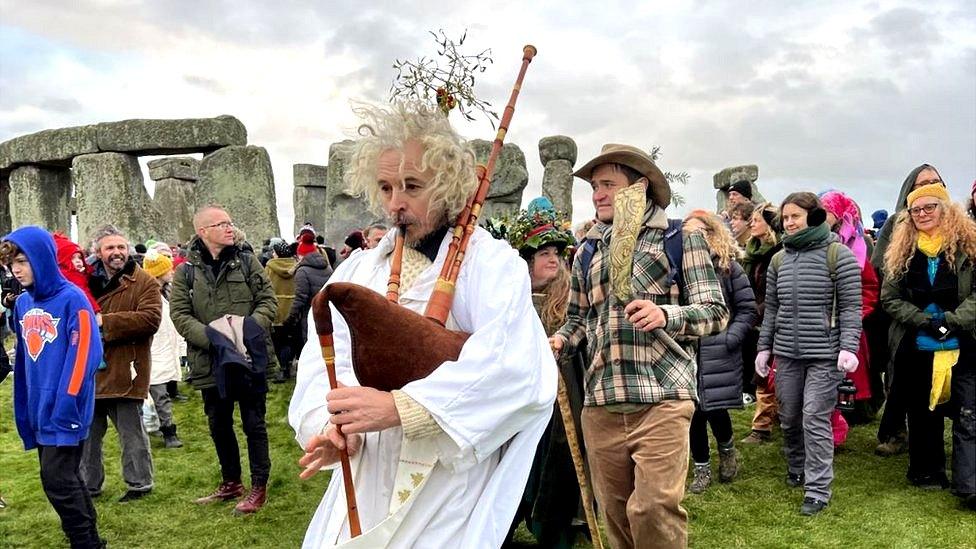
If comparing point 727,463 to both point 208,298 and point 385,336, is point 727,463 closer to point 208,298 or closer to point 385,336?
point 208,298

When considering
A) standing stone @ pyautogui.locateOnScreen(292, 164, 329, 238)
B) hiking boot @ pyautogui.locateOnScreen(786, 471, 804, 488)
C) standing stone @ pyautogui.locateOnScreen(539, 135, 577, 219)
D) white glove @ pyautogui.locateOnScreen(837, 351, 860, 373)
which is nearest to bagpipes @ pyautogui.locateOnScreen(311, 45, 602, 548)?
white glove @ pyautogui.locateOnScreen(837, 351, 860, 373)

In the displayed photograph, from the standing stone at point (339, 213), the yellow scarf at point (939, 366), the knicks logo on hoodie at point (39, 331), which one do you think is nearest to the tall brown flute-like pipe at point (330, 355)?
the knicks logo on hoodie at point (39, 331)

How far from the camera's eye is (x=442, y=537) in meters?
2.04

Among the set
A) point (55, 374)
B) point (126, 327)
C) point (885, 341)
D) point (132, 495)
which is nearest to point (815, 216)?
point (885, 341)

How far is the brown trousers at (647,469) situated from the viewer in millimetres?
3143

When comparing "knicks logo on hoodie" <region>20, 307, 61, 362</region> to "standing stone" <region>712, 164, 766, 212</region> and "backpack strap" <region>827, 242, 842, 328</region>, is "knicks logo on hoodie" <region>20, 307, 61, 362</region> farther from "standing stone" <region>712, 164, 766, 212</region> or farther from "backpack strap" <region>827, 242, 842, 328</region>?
"standing stone" <region>712, 164, 766, 212</region>

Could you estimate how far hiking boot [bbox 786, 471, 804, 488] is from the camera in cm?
525

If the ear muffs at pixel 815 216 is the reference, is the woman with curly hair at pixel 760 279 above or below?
below

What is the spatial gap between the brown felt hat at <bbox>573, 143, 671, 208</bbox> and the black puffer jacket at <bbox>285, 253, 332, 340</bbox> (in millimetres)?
4285

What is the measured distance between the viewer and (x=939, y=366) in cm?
485

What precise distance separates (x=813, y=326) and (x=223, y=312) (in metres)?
3.60

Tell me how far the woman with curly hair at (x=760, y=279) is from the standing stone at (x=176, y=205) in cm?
1110

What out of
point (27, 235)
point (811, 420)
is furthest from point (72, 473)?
point (811, 420)

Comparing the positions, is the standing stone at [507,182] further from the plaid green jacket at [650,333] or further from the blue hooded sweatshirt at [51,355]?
the plaid green jacket at [650,333]
